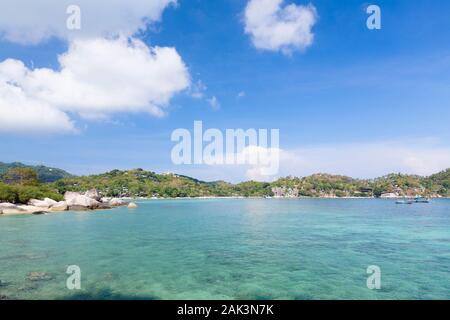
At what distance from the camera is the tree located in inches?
A: 3996

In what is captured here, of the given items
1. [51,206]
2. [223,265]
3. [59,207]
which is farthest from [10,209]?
[223,265]

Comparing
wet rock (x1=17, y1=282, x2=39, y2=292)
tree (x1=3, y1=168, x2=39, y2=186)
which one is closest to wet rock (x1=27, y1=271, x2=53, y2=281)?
wet rock (x1=17, y1=282, x2=39, y2=292)

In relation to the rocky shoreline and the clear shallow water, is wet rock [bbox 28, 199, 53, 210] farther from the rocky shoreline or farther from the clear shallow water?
the clear shallow water

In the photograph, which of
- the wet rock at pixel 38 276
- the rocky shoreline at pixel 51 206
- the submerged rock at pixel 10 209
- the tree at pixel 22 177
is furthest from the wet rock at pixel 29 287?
the tree at pixel 22 177

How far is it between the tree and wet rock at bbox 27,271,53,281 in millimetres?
91923

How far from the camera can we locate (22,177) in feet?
343

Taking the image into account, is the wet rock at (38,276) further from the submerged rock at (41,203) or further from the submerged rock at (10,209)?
the submerged rock at (41,203)

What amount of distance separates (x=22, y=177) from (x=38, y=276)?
3923 inches

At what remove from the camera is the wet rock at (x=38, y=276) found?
20422 mm

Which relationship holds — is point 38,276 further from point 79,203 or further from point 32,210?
point 79,203

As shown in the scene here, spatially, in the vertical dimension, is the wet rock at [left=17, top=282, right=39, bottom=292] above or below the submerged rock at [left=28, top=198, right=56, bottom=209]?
below

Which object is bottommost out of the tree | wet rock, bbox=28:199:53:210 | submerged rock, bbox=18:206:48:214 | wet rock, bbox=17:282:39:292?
submerged rock, bbox=18:206:48:214
